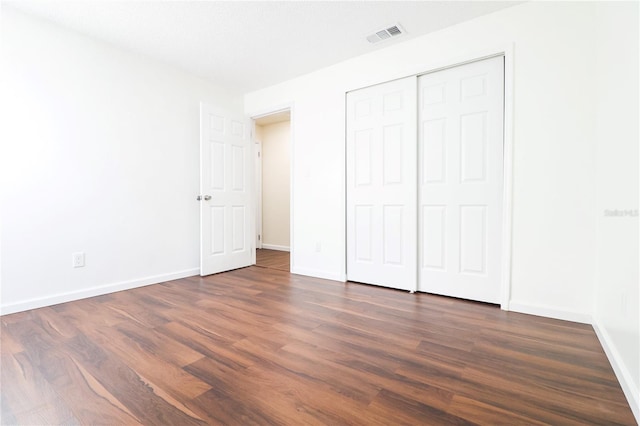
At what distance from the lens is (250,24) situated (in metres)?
2.49

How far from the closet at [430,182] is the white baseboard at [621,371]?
2.36ft

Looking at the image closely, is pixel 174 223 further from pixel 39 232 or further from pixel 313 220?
pixel 313 220

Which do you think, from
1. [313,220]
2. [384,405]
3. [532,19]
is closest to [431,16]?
[532,19]

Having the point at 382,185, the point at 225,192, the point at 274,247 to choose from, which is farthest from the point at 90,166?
the point at 274,247

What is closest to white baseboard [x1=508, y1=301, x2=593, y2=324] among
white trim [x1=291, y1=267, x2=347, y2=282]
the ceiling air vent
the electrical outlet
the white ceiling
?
white trim [x1=291, y1=267, x2=347, y2=282]

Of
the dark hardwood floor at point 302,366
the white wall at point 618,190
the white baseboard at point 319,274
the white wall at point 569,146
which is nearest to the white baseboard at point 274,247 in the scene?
the white baseboard at point 319,274

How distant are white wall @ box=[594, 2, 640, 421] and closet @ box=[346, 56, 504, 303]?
598 millimetres

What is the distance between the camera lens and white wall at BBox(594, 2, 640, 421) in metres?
1.24

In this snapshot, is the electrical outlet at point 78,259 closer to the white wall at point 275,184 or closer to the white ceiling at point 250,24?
the white ceiling at point 250,24

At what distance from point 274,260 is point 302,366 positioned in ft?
10.2

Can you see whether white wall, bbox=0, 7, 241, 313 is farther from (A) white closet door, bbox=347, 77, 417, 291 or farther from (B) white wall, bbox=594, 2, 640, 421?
(B) white wall, bbox=594, 2, 640, 421

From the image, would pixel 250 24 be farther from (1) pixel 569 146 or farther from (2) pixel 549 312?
Answer: (2) pixel 549 312

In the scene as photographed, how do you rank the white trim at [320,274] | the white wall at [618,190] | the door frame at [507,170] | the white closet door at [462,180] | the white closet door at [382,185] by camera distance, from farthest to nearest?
1. the white trim at [320,274]
2. the white closet door at [382,185]
3. the white closet door at [462,180]
4. the door frame at [507,170]
5. the white wall at [618,190]

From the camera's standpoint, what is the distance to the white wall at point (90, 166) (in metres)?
2.28
